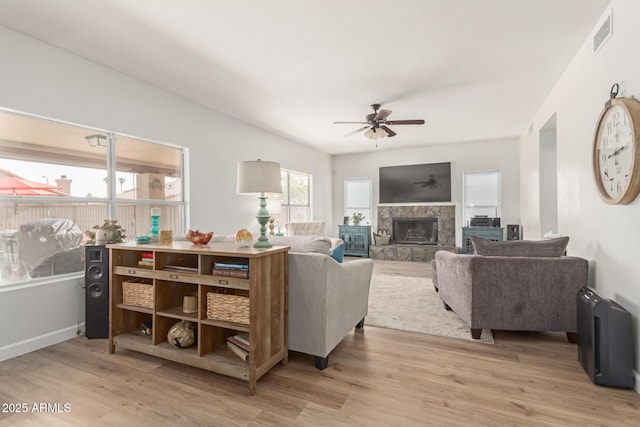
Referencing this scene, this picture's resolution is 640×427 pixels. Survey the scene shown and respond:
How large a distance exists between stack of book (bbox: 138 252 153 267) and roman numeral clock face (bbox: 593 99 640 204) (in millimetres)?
3380

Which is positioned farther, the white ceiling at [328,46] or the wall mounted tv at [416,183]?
the wall mounted tv at [416,183]

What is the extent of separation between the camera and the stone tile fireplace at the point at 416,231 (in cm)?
708

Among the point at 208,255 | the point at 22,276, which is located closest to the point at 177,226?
the point at 22,276

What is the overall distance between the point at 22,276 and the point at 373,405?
9.99 ft

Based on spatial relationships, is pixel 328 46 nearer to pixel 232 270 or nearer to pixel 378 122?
pixel 378 122

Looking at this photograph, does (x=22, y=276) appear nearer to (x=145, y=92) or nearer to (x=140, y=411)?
(x=140, y=411)

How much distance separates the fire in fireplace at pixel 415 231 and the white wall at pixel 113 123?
3730 mm

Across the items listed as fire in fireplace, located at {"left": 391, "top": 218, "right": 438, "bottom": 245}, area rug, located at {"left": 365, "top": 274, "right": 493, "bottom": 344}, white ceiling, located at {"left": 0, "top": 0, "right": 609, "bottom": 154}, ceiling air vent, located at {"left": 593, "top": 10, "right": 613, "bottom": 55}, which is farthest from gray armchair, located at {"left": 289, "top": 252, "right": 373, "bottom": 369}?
fire in fireplace, located at {"left": 391, "top": 218, "right": 438, "bottom": 245}

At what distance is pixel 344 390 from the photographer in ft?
6.51

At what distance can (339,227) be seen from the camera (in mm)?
8039

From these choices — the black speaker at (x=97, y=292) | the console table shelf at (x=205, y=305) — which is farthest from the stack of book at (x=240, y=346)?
the black speaker at (x=97, y=292)

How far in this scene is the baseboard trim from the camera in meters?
2.46

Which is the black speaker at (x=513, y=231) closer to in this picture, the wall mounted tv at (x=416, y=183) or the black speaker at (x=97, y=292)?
the wall mounted tv at (x=416, y=183)

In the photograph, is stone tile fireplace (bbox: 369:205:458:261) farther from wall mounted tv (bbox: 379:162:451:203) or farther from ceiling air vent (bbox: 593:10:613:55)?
ceiling air vent (bbox: 593:10:613:55)
